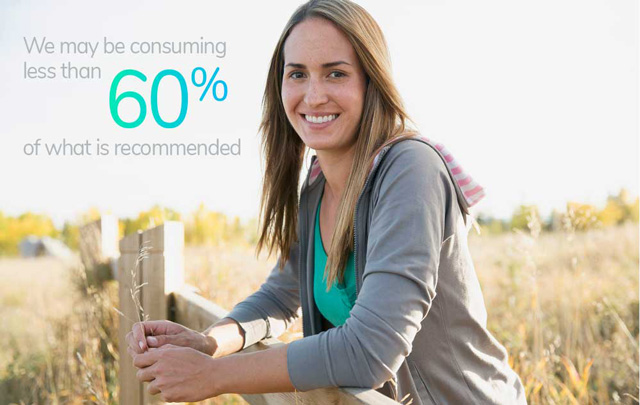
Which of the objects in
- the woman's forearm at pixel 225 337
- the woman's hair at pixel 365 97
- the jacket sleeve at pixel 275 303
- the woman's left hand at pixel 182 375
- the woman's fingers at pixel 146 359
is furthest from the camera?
the jacket sleeve at pixel 275 303

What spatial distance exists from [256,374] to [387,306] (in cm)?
28

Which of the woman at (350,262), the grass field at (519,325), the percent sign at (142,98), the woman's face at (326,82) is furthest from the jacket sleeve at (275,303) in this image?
the percent sign at (142,98)

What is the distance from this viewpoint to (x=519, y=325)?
3512 mm

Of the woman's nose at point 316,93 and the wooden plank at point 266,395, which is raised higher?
the woman's nose at point 316,93

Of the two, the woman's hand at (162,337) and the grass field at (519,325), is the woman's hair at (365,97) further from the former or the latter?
the grass field at (519,325)

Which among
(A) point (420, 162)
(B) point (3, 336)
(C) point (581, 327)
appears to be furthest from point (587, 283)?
(B) point (3, 336)

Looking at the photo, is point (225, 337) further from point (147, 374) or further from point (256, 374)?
point (256, 374)

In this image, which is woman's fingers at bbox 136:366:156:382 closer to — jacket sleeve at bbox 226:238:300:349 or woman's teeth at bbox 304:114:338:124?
jacket sleeve at bbox 226:238:300:349

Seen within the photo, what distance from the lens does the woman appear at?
1.16m

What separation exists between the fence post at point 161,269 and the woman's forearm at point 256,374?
1.17 meters

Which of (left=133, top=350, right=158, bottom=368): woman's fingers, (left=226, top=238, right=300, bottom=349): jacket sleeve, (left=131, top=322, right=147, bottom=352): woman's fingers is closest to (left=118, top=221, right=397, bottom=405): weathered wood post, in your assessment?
(left=226, top=238, right=300, bottom=349): jacket sleeve

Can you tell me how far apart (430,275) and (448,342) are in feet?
0.85

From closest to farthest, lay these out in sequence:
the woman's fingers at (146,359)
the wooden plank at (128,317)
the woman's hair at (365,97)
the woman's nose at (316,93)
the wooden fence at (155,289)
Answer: the woman's fingers at (146,359) → the woman's hair at (365,97) → the woman's nose at (316,93) → the wooden fence at (155,289) → the wooden plank at (128,317)

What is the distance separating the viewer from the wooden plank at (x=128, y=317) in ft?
7.84
